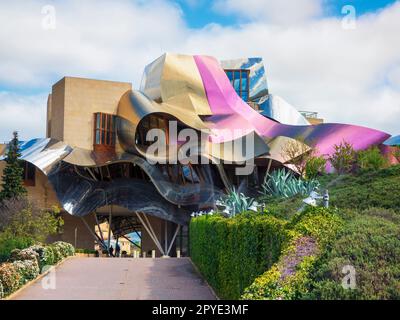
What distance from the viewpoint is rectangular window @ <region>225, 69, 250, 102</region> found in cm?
5116

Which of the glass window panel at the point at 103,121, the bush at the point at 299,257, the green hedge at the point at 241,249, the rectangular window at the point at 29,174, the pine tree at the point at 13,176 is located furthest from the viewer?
the glass window panel at the point at 103,121

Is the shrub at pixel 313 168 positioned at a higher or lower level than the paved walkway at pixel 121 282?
higher

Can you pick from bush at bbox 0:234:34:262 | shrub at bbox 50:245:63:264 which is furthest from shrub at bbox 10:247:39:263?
bush at bbox 0:234:34:262

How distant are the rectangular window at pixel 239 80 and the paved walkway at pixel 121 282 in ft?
98.5

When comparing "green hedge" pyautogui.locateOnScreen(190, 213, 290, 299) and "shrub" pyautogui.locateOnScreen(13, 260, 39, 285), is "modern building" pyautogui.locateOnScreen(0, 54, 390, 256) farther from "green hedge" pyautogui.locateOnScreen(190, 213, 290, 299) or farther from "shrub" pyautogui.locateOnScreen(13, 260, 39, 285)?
"green hedge" pyautogui.locateOnScreen(190, 213, 290, 299)

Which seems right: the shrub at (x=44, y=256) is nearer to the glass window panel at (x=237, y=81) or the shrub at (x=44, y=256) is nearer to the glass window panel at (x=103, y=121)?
the glass window panel at (x=103, y=121)

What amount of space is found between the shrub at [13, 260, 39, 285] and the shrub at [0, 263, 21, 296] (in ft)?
2.33

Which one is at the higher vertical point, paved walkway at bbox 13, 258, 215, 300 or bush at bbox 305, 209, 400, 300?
bush at bbox 305, 209, 400, 300

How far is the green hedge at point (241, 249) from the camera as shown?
8445 millimetres

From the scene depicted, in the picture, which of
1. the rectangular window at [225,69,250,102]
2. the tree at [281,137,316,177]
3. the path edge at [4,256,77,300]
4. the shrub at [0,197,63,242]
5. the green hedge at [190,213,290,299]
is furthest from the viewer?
the rectangular window at [225,69,250,102]

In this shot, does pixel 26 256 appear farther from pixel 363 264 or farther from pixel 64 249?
pixel 363 264

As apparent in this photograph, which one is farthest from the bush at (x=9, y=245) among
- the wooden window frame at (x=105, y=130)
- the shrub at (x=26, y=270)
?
the wooden window frame at (x=105, y=130)
